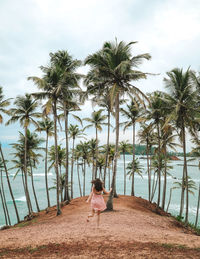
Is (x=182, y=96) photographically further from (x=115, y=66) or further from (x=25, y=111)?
(x=25, y=111)

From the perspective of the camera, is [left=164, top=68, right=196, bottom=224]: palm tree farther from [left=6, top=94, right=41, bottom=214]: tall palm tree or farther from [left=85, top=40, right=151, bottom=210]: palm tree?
[left=6, top=94, right=41, bottom=214]: tall palm tree

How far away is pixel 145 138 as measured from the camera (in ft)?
92.8

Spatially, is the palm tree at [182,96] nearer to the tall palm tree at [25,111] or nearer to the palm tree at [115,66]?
the palm tree at [115,66]

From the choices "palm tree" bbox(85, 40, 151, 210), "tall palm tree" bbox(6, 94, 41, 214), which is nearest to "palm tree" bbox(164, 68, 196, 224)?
"palm tree" bbox(85, 40, 151, 210)

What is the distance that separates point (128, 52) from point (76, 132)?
1802 cm

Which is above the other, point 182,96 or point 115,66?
point 115,66

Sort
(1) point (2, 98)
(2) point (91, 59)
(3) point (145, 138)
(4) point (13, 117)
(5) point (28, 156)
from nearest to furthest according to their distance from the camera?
(2) point (91, 59), (1) point (2, 98), (4) point (13, 117), (5) point (28, 156), (3) point (145, 138)

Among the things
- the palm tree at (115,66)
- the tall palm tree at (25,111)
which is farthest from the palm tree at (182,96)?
the tall palm tree at (25,111)

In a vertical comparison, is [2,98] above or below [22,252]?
above

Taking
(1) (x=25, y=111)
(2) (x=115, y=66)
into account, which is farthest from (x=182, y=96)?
(1) (x=25, y=111)

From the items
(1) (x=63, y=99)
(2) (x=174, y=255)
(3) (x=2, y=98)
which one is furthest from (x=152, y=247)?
(3) (x=2, y=98)

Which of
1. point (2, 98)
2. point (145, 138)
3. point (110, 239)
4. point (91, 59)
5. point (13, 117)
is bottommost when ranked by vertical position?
point (110, 239)

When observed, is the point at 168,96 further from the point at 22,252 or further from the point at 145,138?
the point at 22,252

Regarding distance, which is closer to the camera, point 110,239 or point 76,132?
point 110,239
